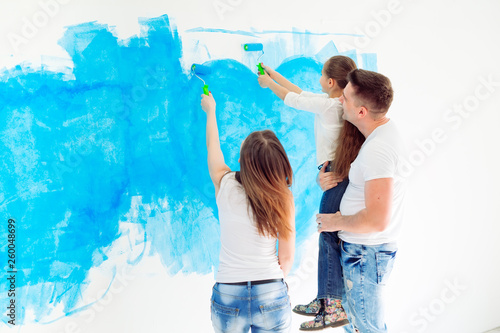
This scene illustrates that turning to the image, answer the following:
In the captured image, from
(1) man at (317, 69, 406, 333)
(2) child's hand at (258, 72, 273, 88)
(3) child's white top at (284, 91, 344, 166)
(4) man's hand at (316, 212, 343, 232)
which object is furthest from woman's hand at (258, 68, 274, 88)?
(4) man's hand at (316, 212, 343, 232)

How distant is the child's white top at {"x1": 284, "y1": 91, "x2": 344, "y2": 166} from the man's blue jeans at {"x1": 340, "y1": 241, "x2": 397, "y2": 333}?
417mm

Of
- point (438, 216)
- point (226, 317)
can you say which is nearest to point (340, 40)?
point (438, 216)

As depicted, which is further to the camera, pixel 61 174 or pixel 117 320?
pixel 117 320

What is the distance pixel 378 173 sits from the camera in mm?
1404

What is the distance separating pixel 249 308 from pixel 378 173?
2.06ft

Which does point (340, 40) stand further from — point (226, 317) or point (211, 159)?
point (226, 317)

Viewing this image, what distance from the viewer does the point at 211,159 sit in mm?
1542

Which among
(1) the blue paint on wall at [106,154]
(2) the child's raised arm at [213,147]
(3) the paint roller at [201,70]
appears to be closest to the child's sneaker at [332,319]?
(1) the blue paint on wall at [106,154]

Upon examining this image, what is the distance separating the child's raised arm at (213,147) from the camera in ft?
4.92

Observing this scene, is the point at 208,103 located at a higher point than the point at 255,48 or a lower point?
lower

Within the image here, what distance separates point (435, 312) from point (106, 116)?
2179mm

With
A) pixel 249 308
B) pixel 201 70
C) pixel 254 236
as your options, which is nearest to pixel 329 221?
pixel 254 236

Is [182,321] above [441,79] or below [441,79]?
below

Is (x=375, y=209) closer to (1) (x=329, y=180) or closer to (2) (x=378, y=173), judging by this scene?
(2) (x=378, y=173)
